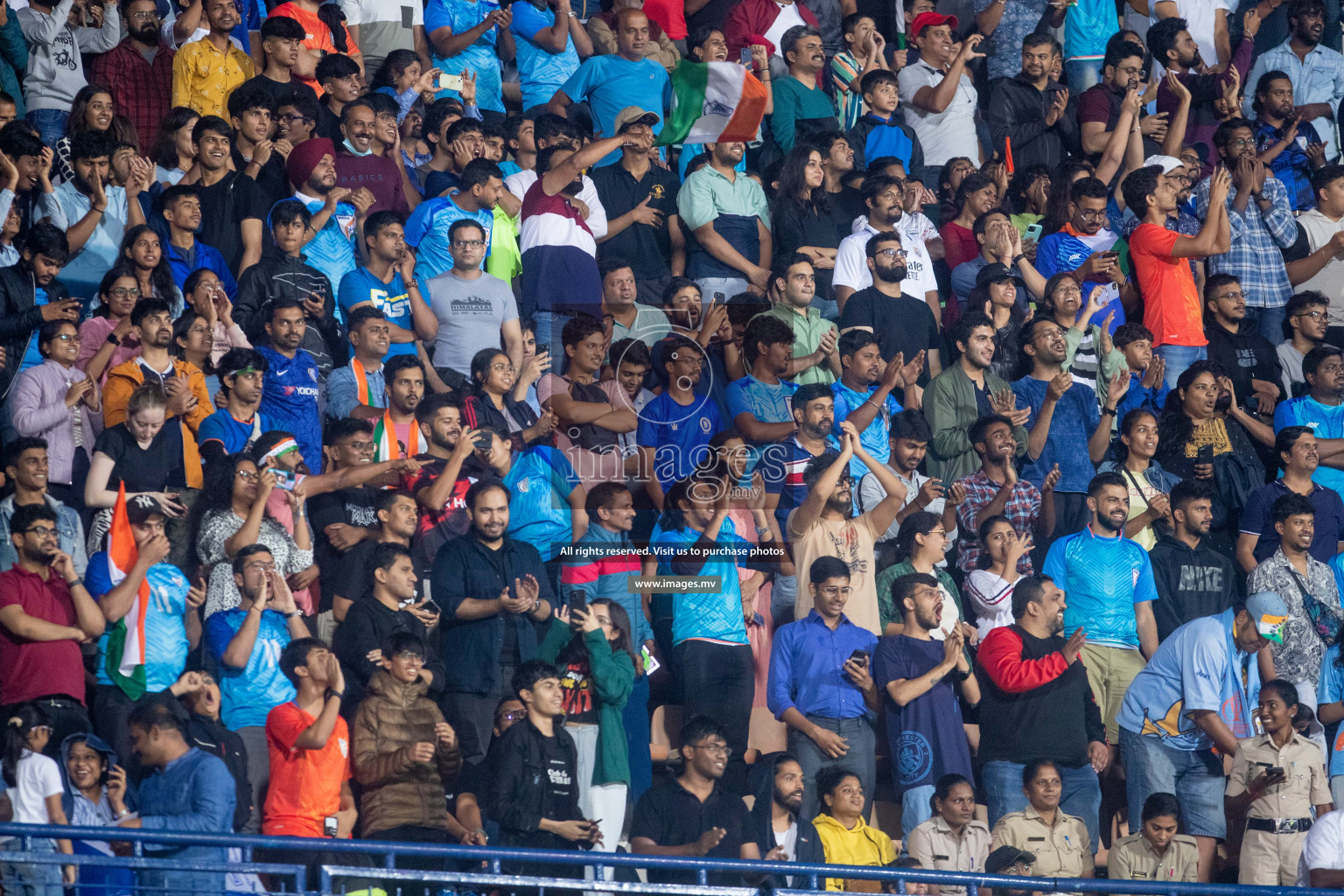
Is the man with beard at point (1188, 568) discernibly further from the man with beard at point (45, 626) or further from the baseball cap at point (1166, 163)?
the man with beard at point (45, 626)

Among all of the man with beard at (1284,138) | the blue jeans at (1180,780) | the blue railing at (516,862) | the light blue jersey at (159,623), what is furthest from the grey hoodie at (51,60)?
the man with beard at (1284,138)

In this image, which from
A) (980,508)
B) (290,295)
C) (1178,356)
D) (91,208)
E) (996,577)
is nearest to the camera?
(996,577)

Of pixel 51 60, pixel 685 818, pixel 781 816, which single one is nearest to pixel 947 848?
pixel 781 816

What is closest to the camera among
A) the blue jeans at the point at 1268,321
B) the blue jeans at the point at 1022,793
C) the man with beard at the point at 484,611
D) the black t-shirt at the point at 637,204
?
the man with beard at the point at 484,611

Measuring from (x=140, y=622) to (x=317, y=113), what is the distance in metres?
4.03

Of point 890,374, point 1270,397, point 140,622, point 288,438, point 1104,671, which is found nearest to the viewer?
point 140,622

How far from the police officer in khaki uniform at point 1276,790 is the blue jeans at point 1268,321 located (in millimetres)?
3300

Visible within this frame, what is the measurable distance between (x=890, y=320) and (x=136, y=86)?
4.77 meters

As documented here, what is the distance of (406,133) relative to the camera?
36.8 ft

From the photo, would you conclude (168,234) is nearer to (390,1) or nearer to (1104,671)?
(390,1)

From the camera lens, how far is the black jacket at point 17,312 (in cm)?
899

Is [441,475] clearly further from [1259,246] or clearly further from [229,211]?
[1259,246]

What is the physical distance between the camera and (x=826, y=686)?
330 inches

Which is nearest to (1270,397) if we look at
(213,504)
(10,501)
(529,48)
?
(529,48)
